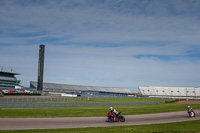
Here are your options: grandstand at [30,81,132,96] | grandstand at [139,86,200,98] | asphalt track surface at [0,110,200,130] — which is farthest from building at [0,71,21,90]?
asphalt track surface at [0,110,200,130]

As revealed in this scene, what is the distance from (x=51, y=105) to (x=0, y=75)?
91661mm

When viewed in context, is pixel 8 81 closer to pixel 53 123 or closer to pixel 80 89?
pixel 80 89

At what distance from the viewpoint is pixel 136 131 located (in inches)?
652

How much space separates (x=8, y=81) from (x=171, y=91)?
96233 mm

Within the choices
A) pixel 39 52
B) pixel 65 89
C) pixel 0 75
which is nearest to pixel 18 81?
pixel 0 75

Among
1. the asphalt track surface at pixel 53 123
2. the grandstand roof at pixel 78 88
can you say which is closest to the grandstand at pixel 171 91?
the grandstand roof at pixel 78 88

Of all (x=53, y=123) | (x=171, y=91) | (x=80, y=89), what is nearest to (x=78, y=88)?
(x=80, y=89)

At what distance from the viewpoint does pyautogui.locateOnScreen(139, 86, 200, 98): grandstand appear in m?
133

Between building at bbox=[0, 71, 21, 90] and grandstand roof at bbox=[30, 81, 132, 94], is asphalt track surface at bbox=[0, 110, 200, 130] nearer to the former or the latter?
building at bbox=[0, 71, 21, 90]

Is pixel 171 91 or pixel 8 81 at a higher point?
pixel 8 81

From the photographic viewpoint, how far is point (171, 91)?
138250 millimetres

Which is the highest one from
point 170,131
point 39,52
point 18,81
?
point 39,52

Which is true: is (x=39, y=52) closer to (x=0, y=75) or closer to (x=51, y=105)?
(x=0, y=75)

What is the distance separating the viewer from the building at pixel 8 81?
118 metres
